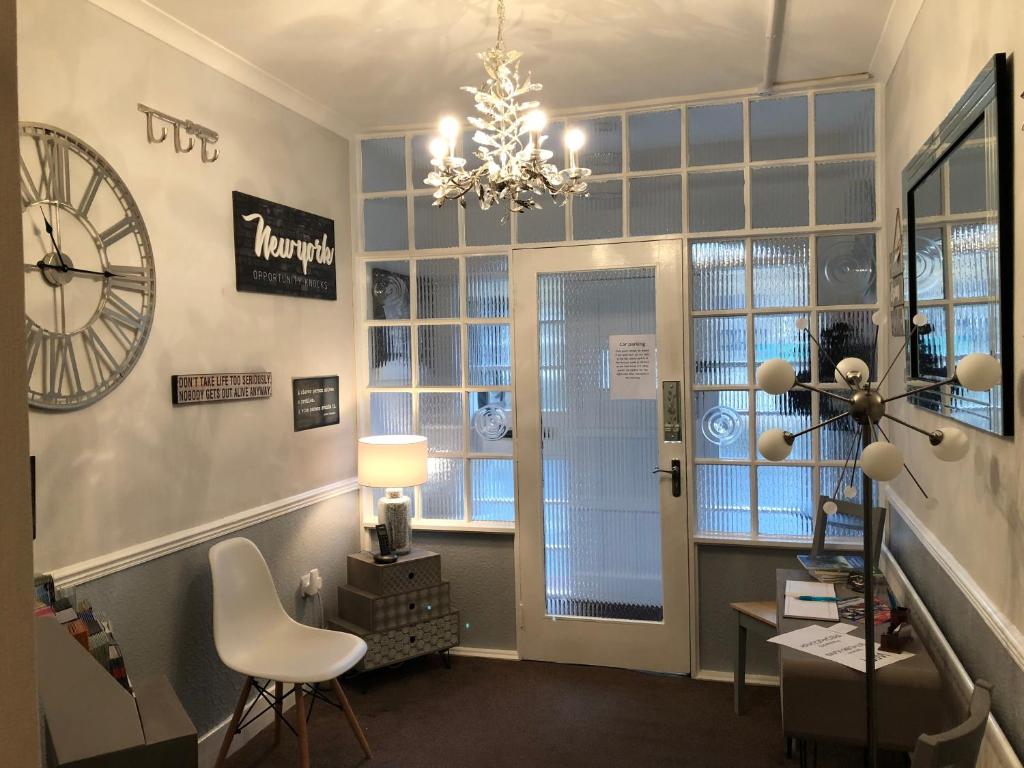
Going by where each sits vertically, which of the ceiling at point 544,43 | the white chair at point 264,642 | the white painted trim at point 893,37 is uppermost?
the ceiling at point 544,43

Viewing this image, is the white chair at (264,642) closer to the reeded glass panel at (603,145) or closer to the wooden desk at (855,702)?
the wooden desk at (855,702)

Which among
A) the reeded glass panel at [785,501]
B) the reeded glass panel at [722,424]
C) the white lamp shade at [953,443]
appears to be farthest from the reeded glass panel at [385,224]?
the white lamp shade at [953,443]

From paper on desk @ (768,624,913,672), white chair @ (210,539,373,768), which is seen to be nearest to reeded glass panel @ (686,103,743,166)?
paper on desk @ (768,624,913,672)

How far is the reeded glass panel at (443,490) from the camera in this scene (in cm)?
434

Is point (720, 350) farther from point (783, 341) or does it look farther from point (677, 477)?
point (677, 477)

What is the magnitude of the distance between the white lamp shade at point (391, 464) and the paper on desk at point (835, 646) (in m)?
1.98

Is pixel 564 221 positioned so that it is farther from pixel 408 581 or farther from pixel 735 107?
pixel 408 581

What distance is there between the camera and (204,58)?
3203 mm

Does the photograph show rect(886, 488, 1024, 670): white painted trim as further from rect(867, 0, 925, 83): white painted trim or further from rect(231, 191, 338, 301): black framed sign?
rect(231, 191, 338, 301): black framed sign

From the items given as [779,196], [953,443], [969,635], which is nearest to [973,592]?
[969,635]

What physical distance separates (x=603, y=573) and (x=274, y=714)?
5.54 ft

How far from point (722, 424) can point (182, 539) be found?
2.47 metres

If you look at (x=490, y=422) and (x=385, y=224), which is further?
(x=385, y=224)

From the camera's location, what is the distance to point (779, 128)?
3844mm
